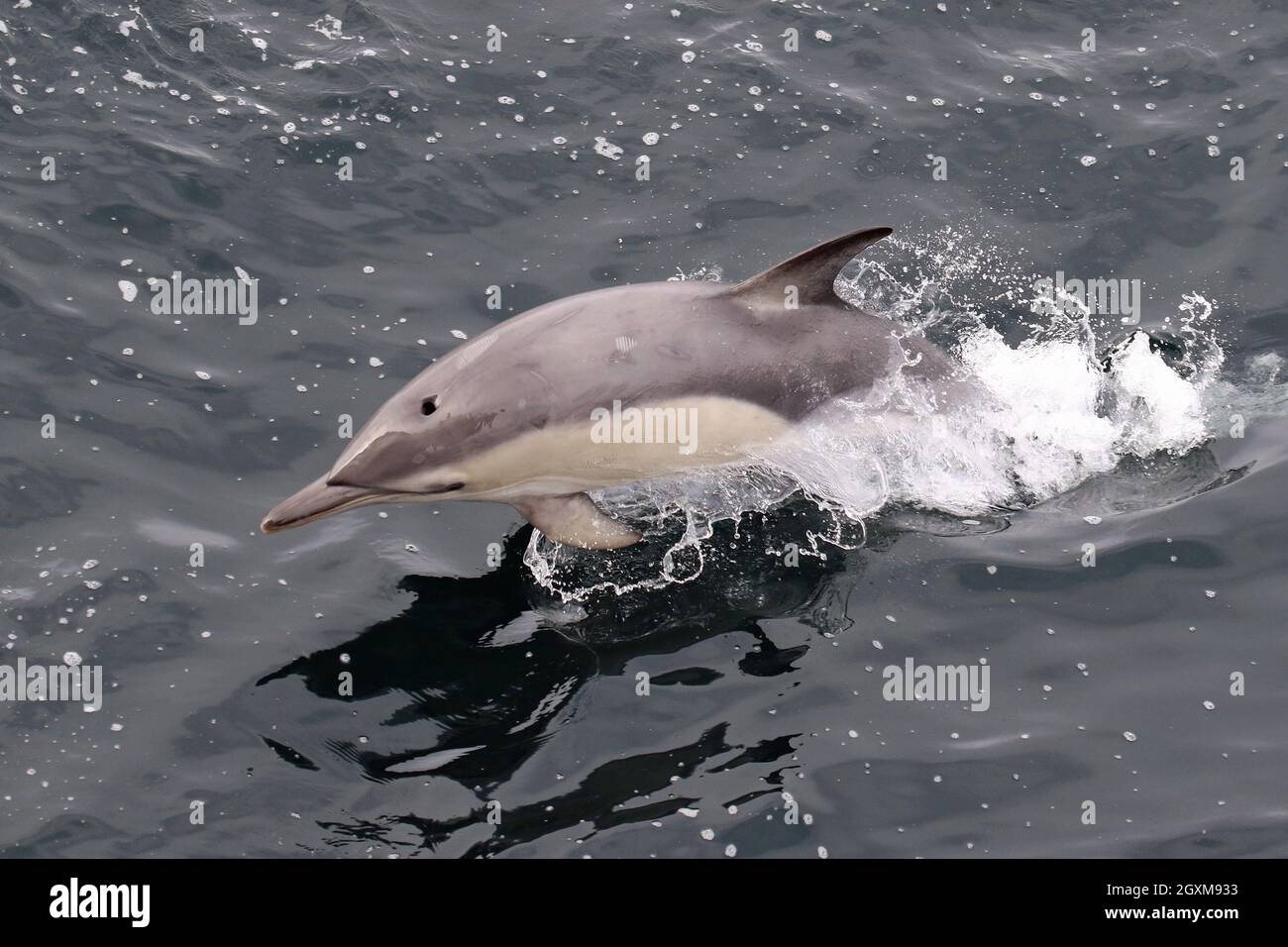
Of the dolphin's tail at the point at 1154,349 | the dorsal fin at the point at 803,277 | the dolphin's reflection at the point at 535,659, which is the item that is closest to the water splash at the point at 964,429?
the dolphin's tail at the point at 1154,349

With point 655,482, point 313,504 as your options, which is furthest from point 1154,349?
point 313,504

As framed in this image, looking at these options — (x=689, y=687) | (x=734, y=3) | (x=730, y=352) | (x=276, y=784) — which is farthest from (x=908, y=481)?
(x=734, y=3)

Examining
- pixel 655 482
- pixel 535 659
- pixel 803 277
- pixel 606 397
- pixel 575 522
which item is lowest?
pixel 535 659

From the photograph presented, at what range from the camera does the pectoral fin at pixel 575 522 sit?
8234mm

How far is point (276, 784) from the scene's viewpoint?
7.07 meters

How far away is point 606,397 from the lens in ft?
26.0

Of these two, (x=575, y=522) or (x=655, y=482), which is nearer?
(x=575, y=522)

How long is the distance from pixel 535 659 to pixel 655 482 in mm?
1456

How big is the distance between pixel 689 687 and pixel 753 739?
47 cm

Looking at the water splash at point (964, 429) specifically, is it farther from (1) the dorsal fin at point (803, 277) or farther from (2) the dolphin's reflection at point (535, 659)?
(1) the dorsal fin at point (803, 277)

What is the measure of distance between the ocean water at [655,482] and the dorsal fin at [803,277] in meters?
0.71

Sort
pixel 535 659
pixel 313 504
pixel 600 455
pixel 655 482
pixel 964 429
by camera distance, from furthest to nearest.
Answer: pixel 964 429
pixel 655 482
pixel 600 455
pixel 535 659
pixel 313 504

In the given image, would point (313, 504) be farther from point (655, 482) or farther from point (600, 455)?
point (655, 482)

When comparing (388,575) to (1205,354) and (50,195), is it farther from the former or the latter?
(1205,354)
